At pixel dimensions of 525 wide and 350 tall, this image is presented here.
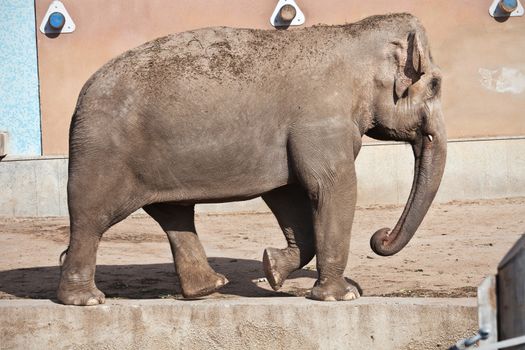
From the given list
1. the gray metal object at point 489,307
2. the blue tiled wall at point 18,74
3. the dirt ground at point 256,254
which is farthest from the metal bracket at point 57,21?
the gray metal object at point 489,307

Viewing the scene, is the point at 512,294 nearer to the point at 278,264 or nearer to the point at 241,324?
the point at 241,324

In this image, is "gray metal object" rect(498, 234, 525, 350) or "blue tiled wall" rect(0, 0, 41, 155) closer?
"gray metal object" rect(498, 234, 525, 350)

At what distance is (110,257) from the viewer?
10.5 metres

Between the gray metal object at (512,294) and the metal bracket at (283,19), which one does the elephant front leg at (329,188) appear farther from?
the metal bracket at (283,19)

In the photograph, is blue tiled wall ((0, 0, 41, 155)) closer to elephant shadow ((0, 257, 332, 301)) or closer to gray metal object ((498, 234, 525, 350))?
elephant shadow ((0, 257, 332, 301))

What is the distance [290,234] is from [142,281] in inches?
63.6

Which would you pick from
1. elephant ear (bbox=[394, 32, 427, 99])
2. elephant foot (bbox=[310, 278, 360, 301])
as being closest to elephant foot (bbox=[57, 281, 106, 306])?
elephant foot (bbox=[310, 278, 360, 301])

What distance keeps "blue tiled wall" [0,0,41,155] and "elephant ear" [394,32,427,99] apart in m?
6.71

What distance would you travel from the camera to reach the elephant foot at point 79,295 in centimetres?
745

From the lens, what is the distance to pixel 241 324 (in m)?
7.19

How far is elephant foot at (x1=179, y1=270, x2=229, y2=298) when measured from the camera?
7945mm

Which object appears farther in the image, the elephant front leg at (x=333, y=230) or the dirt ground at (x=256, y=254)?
the dirt ground at (x=256, y=254)

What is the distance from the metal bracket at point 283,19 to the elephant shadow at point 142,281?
12.6 feet

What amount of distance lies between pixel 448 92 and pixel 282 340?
6.83 m
